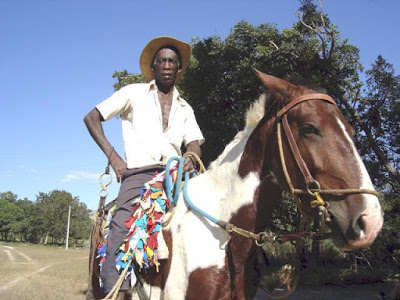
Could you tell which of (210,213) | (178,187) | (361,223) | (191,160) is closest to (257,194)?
(210,213)

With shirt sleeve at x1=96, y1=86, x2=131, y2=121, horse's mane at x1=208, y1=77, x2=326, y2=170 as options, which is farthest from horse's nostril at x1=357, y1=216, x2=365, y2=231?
shirt sleeve at x1=96, y1=86, x2=131, y2=121

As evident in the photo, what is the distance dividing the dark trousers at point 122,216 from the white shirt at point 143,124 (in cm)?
9

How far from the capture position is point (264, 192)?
2520 mm

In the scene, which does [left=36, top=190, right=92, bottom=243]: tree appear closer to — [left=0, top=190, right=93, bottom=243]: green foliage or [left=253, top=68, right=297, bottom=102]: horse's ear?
[left=0, top=190, right=93, bottom=243]: green foliage

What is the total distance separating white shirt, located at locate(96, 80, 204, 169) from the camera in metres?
3.20

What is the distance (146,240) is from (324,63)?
11.9 metres

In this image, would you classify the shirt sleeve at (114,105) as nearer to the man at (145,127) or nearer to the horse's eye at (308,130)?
the man at (145,127)

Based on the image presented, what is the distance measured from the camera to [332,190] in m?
2.02

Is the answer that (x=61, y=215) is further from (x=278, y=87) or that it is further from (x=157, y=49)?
(x=278, y=87)

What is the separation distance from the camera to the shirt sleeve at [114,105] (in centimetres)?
315

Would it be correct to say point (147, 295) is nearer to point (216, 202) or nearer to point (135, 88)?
point (216, 202)

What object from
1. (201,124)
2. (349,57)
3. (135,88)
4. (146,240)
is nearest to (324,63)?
(349,57)

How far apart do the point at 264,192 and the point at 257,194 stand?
0.18ft

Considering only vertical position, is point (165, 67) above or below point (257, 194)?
above
